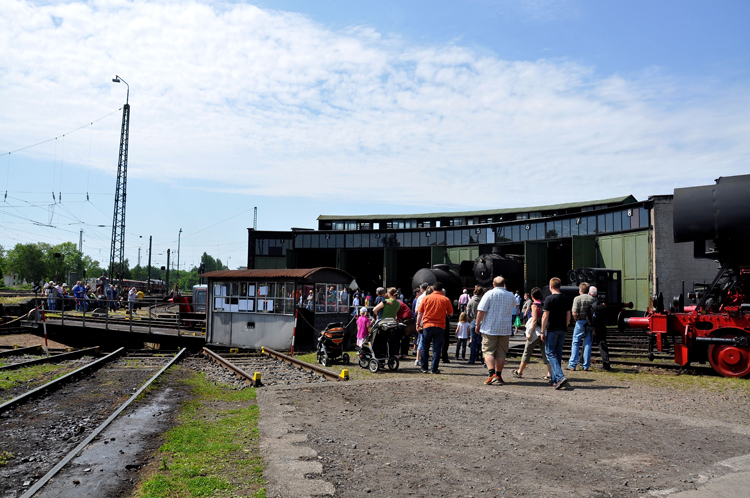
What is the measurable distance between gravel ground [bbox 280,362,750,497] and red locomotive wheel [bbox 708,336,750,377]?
1.54 m

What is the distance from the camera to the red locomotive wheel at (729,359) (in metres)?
10.5

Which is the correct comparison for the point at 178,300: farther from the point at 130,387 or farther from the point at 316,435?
the point at 316,435

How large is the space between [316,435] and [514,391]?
414 cm

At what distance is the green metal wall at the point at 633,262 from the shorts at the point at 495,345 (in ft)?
62.1

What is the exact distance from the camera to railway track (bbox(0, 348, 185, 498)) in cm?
570

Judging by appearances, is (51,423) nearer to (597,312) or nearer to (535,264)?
(597,312)

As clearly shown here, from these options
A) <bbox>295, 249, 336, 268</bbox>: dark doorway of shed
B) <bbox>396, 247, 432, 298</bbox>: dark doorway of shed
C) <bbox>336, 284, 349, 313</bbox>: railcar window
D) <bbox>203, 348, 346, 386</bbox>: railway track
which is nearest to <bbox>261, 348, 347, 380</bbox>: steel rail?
<bbox>203, 348, 346, 386</bbox>: railway track

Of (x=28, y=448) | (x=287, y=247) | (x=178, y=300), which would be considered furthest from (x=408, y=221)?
(x=28, y=448)

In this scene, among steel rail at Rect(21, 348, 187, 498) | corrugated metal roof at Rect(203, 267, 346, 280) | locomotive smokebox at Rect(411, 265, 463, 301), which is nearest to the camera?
steel rail at Rect(21, 348, 187, 498)

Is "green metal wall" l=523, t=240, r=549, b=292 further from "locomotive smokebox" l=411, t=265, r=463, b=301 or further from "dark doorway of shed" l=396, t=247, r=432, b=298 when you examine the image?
"dark doorway of shed" l=396, t=247, r=432, b=298

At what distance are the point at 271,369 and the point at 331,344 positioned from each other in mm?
1605

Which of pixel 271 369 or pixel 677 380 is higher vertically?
pixel 677 380

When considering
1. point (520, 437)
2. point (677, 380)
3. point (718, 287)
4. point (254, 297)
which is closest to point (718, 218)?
point (718, 287)

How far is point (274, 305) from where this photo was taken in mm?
18391
